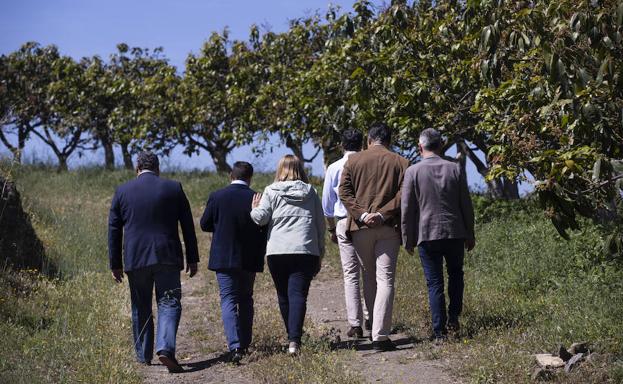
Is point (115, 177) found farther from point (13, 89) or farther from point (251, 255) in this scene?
point (251, 255)

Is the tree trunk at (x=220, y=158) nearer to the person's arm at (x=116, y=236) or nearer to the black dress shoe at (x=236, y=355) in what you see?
the person's arm at (x=116, y=236)

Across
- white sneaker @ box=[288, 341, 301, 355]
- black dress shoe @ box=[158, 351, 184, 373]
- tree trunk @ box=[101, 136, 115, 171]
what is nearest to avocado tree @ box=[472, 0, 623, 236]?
white sneaker @ box=[288, 341, 301, 355]

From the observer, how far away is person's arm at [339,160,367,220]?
8344mm

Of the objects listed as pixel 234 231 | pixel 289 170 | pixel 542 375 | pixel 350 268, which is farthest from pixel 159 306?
pixel 542 375

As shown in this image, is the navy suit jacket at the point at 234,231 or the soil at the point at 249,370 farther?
the navy suit jacket at the point at 234,231

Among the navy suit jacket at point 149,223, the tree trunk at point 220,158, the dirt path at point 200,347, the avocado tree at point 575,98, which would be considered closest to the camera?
the avocado tree at point 575,98

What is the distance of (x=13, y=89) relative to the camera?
3002 centimetres

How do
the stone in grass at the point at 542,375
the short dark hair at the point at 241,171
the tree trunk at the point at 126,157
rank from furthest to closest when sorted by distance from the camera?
the tree trunk at the point at 126,157 < the short dark hair at the point at 241,171 < the stone in grass at the point at 542,375

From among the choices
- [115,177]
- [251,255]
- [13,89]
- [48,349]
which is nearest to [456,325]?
[251,255]

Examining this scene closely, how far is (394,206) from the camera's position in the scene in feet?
27.3

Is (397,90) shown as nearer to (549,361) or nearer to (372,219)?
(372,219)

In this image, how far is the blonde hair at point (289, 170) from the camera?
8.30 m

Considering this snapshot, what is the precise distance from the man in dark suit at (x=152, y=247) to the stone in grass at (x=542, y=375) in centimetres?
307

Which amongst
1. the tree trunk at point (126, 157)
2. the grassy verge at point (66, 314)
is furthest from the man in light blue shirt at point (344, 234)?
the tree trunk at point (126, 157)
